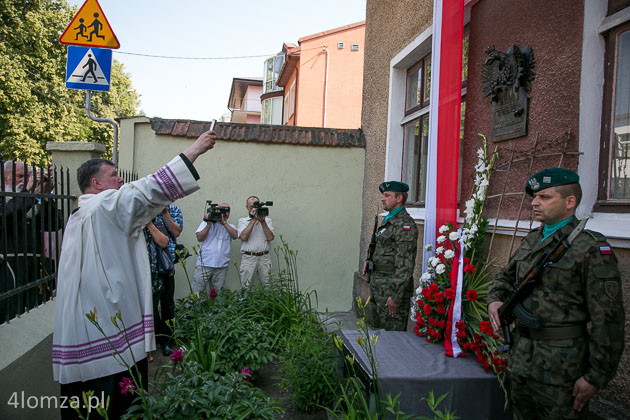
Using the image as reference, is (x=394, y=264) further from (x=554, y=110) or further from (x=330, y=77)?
(x=330, y=77)

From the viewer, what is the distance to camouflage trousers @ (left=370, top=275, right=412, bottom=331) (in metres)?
4.31

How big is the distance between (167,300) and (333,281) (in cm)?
276

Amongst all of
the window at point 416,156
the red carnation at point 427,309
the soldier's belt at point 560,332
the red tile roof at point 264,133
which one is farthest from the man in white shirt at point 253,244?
the soldier's belt at point 560,332

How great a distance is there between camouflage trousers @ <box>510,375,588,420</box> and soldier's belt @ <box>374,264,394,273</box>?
2088 mm

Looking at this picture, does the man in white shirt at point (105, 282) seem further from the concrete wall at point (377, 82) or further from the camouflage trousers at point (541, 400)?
the concrete wall at point (377, 82)

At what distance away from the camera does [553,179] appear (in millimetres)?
2244

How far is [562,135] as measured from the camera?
9.51 feet

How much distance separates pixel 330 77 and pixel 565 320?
17564mm

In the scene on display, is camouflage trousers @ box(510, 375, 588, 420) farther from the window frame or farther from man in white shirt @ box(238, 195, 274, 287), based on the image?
man in white shirt @ box(238, 195, 274, 287)

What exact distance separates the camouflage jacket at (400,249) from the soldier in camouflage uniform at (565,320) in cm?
179

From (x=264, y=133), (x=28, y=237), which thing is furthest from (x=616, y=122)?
(x=264, y=133)

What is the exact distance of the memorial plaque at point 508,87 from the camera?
10.7ft

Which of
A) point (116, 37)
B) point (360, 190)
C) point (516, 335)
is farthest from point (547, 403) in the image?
point (360, 190)

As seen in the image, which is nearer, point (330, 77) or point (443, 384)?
point (443, 384)
